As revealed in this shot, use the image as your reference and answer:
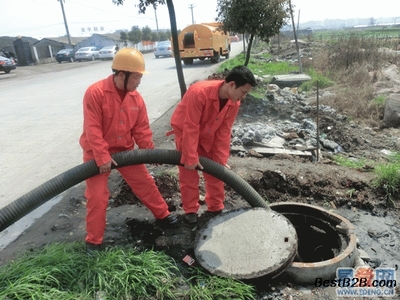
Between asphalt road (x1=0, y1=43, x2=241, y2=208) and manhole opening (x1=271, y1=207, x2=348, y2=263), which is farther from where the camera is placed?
asphalt road (x1=0, y1=43, x2=241, y2=208)

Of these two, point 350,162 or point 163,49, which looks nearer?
point 350,162

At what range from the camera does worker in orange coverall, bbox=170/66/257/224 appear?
280 centimetres

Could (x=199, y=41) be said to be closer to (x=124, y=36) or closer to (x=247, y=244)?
(x=247, y=244)

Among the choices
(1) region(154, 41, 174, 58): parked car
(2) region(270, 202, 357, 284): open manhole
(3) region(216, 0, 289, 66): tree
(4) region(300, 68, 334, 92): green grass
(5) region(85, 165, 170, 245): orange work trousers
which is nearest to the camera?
(5) region(85, 165, 170, 245): orange work trousers

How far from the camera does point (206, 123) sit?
310cm

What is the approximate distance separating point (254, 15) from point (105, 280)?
8.29 meters

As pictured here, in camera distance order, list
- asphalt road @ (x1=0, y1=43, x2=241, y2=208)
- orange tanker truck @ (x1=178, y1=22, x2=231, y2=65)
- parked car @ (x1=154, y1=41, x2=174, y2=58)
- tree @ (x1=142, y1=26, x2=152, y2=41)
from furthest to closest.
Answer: tree @ (x1=142, y1=26, x2=152, y2=41) < parked car @ (x1=154, y1=41, x2=174, y2=58) < orange tanker truck @ (x1=178, y1=22, x2=231, y2=65) < asphalt road @ (x1=0, y1=43, x2=241, y2=208)

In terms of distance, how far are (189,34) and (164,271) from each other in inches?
637

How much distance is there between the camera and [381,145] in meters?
6.17

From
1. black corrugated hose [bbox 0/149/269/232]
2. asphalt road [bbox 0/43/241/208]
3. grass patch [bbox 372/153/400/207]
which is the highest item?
black corrugated hose [bbox 0/149/269/232]

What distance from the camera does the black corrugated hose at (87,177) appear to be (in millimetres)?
2645

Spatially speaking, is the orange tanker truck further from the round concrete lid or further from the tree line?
the tree line

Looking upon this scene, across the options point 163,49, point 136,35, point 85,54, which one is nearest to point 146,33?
point 136,35

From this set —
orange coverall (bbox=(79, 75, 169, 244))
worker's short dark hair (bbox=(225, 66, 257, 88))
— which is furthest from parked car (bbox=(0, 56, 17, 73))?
worker's short dark hair (bbox=(225, 66, 257, 88))
